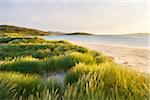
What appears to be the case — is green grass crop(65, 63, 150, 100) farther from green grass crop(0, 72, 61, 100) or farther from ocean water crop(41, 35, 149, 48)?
ocean water crop(41, 35, 149, 48)

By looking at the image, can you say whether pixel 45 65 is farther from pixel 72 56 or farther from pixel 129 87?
pixel 129 87

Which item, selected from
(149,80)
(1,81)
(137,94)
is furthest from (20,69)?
(137,94)

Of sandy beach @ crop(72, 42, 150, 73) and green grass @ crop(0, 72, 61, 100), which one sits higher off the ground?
green grass @ crop(0, 72, 61, 100)

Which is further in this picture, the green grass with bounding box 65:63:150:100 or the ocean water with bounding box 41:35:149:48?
the ocean water with bounding box 41:35:149:48

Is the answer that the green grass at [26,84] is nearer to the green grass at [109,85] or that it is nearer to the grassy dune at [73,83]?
the grassy dune at [73,83]

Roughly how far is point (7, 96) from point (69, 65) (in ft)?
11.2

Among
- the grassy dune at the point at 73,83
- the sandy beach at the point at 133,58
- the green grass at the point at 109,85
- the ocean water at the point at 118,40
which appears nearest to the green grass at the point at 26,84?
the grassy dune at the point at 73,83

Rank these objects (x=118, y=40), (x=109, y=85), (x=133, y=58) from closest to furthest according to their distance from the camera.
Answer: (x=109, y=85), (x=133, y=58), (x=118, y=40)

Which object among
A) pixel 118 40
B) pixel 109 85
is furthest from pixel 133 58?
pixel 118 40

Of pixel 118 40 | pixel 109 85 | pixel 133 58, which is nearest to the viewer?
pixel 109 85

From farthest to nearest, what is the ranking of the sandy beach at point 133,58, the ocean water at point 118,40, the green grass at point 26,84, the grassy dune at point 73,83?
the ocean water at point 118,40
the sandy beach at point 133,58
the green grass at point 26,84
the grassy dune at point 73,83

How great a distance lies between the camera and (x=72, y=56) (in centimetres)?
710

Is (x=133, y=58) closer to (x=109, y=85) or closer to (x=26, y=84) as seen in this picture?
(x=109, y=85)

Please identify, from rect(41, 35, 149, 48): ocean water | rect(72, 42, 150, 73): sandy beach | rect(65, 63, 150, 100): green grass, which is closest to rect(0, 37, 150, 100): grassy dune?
rect(65, 63, 150, 100): green grass
